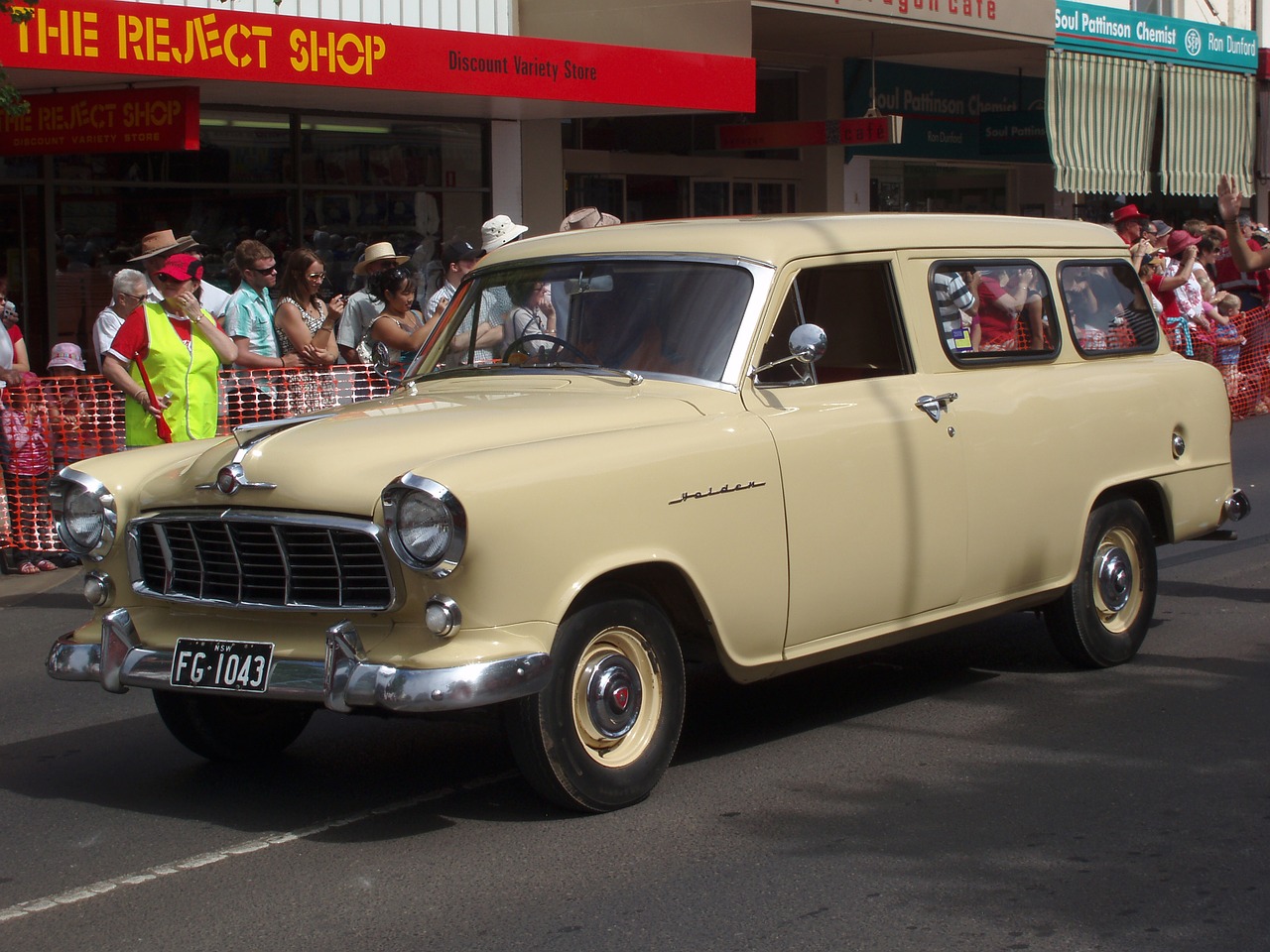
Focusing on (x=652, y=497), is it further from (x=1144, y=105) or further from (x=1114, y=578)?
(x=1144, y=105)

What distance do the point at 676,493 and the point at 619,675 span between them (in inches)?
22.7

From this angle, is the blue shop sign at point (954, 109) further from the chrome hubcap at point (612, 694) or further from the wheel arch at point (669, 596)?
the chrome hubcap at point (612, 694)

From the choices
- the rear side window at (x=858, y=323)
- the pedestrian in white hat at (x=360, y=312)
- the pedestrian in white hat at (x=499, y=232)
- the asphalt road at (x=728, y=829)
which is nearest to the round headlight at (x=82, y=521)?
the asphalt road at (x=728, y=829)

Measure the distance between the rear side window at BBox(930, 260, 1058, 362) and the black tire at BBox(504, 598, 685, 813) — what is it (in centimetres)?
192

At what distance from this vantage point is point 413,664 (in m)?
4.86

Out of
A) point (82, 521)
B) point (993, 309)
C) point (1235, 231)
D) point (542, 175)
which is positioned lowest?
point (82, 521)

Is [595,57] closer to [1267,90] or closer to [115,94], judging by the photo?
[115,94]

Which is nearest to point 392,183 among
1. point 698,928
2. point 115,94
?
point 115,94

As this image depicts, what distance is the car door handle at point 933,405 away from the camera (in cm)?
626

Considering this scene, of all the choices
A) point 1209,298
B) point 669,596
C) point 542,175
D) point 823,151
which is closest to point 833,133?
point 823,151

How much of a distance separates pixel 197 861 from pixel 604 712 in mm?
1245

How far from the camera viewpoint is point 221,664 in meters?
5.16

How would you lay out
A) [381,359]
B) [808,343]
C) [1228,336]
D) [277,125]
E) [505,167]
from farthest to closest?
1. [1228,336]
2. [505,167]
3. [277,125]
4. [381,359]
5. [808,343]

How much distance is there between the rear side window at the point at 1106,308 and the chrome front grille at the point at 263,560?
3.49 m
